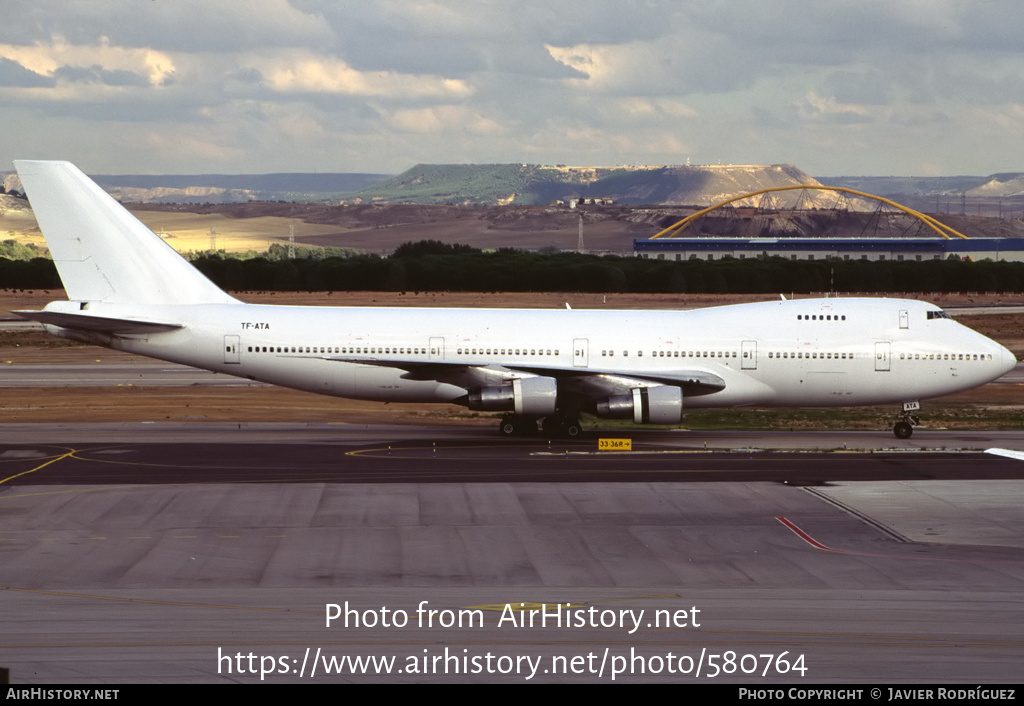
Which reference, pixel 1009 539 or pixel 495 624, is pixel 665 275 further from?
pixel 495 624

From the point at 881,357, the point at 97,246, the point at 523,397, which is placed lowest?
the point at 523,397

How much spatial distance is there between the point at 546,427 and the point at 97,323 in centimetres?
1544

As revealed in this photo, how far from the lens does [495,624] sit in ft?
64.2

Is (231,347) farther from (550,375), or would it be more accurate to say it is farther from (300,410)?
(550,375)

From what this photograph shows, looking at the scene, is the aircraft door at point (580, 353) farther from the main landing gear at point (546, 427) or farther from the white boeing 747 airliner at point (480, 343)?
the main landing gear at point (546, 427)

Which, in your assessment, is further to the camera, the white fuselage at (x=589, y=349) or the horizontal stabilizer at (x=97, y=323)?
the white fuselage at (x=589, y=349)

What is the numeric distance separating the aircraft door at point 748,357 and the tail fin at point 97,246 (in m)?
19.1

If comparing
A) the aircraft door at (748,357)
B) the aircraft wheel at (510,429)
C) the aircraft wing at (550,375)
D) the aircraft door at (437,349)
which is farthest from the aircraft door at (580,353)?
the aircraft door at (748,357)

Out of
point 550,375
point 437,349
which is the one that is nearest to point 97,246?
point 437,349

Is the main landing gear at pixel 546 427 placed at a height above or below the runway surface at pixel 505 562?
above

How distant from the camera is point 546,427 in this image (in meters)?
42.5

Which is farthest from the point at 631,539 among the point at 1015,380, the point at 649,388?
the point at 1015,380

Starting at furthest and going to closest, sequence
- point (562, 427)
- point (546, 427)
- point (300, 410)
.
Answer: point (300, 410), point (546, 427), point (562, 427)

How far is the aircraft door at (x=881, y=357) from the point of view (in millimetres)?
42500
